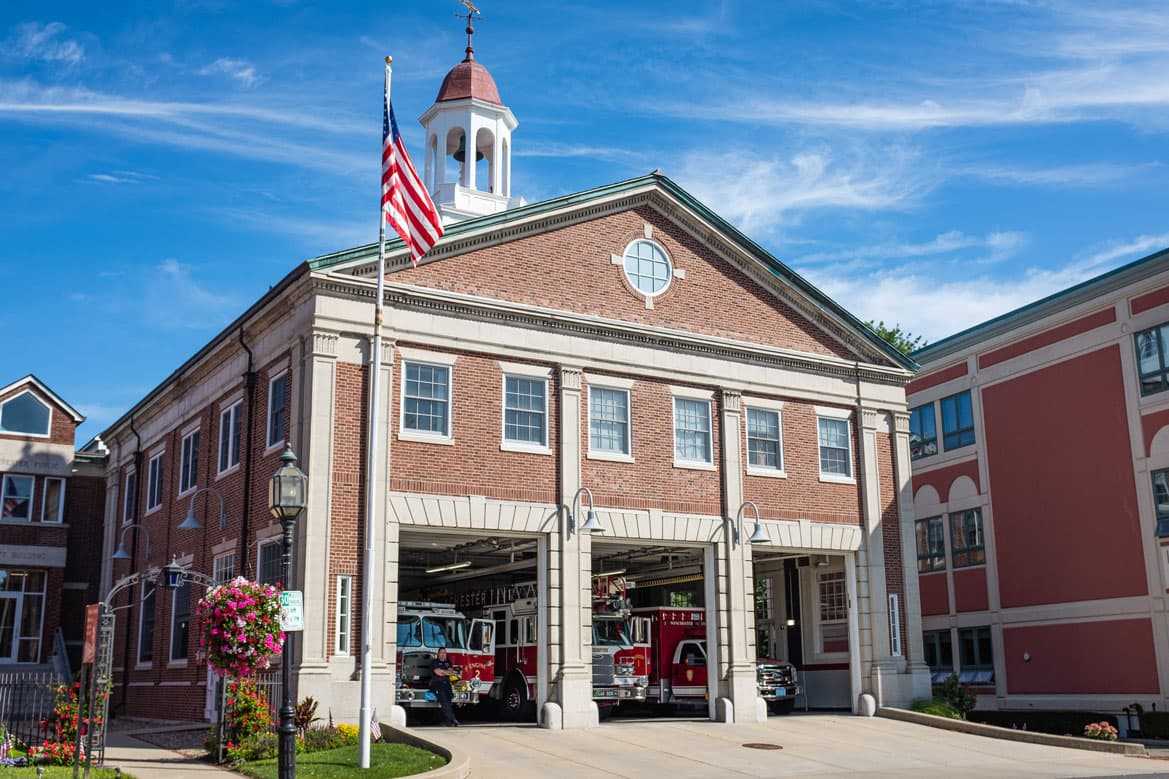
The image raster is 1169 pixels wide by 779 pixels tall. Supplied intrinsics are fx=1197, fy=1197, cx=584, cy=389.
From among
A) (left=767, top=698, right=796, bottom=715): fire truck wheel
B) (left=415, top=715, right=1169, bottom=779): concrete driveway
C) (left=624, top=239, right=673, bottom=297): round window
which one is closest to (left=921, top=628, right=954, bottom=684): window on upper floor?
(left=767, top=698, right=796, bottom=715): fire truck wheel

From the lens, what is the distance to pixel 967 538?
40.1 meters

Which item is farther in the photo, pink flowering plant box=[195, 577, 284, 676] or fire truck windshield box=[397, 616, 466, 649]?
fire truck windshield box=[397, 616, 466, 649]

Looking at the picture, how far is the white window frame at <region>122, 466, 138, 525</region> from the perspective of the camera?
37.4 meters

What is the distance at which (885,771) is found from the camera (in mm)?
20562

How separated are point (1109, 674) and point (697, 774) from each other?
19397 mm

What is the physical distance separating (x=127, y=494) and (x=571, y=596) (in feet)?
61.5

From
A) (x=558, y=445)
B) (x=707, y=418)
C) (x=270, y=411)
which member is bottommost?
(x=558, y=445)

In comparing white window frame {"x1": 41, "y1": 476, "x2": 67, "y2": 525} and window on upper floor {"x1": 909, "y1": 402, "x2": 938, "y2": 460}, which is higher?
window on upper floor {"x1": 909, "y1": 402, "x2": 938, "y2": 460}

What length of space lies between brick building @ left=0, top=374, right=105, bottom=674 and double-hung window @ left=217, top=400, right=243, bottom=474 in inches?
578

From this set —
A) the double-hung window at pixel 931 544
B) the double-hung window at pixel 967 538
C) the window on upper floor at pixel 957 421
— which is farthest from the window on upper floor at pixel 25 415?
the double-hung window at pixel 967 538

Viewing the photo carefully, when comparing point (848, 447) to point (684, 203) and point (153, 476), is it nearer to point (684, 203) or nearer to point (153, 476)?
point (684, 203)

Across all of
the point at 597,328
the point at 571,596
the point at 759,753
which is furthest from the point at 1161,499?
the point at 571,596

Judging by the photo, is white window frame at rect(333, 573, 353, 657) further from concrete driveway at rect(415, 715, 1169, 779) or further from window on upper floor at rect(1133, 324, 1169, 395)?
window on upper floor at rect(1133, 324, 1169, 395)

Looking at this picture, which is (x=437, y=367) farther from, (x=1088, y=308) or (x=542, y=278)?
(x=1088, y=308)
